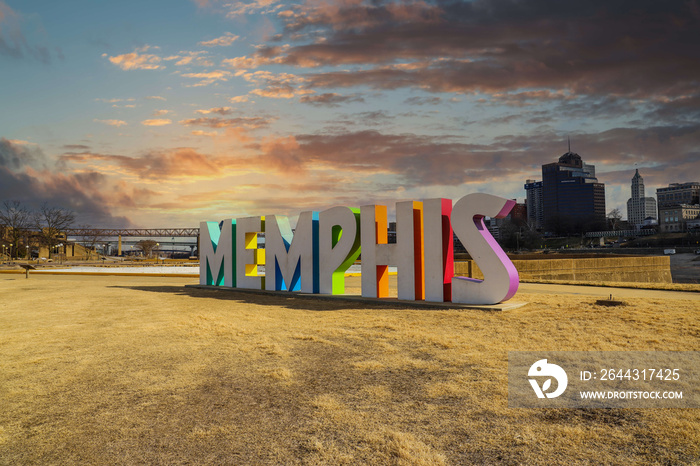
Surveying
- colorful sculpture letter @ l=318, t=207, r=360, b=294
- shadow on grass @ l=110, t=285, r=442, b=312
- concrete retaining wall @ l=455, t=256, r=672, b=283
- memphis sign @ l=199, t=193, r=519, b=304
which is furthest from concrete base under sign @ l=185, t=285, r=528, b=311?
concrete retaining wall @ l=455, t=256, r=672, b=283

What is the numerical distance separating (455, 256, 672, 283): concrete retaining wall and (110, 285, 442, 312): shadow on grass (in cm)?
1653

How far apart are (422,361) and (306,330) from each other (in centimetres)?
404

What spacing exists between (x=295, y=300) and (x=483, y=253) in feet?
24.8

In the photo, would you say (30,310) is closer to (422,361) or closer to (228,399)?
(228,399)

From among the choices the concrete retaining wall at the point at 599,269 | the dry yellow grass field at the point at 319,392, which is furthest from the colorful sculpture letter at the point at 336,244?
the concrete retaining wall at the point at 599,269

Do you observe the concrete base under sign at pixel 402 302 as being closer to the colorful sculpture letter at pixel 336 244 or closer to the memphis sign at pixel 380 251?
the memphis sign at pixel 380 251

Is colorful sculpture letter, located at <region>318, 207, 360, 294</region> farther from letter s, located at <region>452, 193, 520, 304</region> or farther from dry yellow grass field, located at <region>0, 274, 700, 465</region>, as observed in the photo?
dry yellow grass field, located at <region>0, 274, 700, 465</region>

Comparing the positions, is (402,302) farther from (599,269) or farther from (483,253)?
(599,269)

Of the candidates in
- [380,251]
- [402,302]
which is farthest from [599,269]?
[402,302]

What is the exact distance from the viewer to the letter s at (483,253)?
560 inches

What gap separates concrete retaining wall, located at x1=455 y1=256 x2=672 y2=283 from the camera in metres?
30.5

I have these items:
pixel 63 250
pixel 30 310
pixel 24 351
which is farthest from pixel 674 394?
pixel 63 250

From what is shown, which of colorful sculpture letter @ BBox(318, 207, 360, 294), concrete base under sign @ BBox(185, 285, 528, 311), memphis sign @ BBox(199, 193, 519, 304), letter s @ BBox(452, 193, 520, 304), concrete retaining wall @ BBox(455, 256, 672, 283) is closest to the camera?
concrete base under sign @ BBox(185, 285, 528, 311)

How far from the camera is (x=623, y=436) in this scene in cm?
502
